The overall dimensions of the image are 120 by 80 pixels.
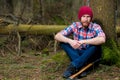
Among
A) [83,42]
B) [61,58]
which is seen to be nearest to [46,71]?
[61,58]

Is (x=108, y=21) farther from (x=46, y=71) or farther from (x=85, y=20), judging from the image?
(x=46, y=71)

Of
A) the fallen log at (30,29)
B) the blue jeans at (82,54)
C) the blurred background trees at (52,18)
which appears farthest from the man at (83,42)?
the fallen log at (30,29)

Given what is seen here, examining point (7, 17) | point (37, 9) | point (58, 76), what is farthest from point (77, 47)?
point (37, 9)

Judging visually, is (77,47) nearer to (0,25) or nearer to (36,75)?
(36,75)

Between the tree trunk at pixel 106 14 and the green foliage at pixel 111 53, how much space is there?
16 cm

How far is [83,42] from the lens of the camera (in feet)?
20.9

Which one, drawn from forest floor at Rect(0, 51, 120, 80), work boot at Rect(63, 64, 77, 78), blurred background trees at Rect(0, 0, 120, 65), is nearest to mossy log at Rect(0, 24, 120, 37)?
blurred background trees at Rect(0, 0, 120, 65)

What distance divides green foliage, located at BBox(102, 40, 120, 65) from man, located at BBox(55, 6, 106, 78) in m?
0.57

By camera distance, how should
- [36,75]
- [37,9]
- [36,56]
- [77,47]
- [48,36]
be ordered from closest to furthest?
[77,47] < [36,75] < [36,56] < [48,36] < [37,9]

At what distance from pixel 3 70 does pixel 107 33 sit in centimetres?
233

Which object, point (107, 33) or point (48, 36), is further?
point (48, 36)

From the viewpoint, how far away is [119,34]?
32.4 ft

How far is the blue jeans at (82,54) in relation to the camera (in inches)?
250

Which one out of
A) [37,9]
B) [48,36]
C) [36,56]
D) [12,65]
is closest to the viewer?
[12,65]
